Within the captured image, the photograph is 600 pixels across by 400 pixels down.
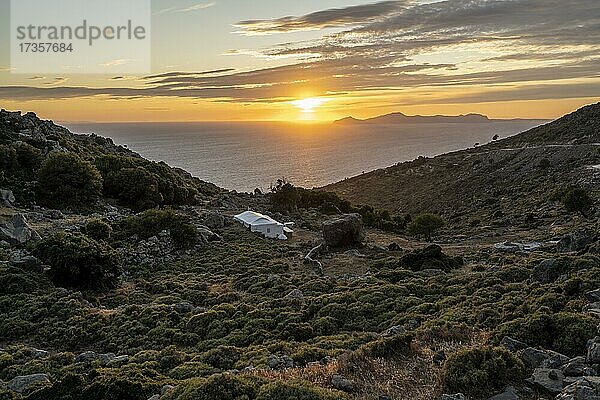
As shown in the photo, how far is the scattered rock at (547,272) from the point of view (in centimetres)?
1791

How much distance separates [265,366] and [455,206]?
52.9 m

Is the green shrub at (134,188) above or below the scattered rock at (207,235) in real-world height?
above

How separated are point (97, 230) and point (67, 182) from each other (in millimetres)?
10638

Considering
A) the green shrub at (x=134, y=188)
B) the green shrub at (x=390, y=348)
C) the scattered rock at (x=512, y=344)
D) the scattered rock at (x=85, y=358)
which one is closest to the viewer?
the scattered rock at (x=512, y=344)

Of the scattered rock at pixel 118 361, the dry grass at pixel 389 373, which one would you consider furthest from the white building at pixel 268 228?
the dry grass at pixel 389 373

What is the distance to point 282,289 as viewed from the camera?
921 inches

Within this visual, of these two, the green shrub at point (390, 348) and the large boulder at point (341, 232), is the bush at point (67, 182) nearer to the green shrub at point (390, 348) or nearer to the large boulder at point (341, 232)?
the large boulder at point (341, 232)

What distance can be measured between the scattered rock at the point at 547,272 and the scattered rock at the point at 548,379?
29.7 feet

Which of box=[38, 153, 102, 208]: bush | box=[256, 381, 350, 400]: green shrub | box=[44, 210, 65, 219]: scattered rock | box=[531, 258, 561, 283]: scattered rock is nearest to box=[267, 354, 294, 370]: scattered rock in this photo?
box=[256, 381, 350, 400]: green shrub

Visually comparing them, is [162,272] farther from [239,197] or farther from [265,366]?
[239,197]

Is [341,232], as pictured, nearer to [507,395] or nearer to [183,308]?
[183,308]

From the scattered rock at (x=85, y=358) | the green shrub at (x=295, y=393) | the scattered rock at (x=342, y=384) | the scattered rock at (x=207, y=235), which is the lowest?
the scattered rock at (x=207, y=235)

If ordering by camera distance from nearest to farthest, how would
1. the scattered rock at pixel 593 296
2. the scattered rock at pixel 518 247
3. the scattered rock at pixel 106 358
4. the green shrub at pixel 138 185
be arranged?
the scattered rock at pixel 593 296
the scattered rock at pixel 106 358
the scattered rock at pixel 518 247
the green shrub at pixel 138 185

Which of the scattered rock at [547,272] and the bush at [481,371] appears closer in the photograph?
the bush at [481,371]
